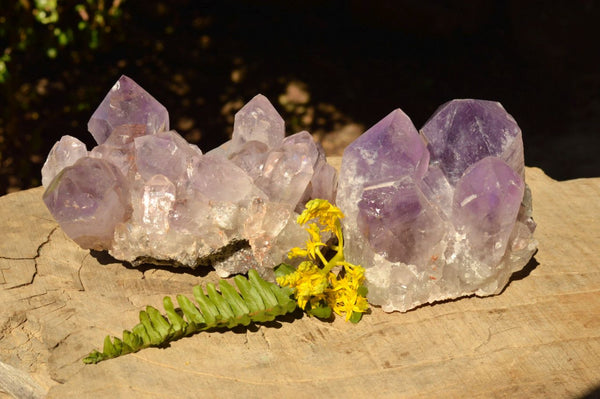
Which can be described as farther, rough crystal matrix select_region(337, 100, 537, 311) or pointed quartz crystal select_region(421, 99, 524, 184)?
pointed quartz crystal select_region(421, 99, 524, 184)

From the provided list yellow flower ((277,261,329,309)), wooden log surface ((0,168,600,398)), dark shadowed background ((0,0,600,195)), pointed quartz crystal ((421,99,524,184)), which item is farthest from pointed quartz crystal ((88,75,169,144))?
dark shadowed background ((0,0,600,195))

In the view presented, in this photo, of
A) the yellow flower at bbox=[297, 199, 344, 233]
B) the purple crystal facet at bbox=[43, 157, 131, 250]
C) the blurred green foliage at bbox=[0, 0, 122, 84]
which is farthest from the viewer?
the blurred green foliage at bbox=[0, 0, 122, 84]

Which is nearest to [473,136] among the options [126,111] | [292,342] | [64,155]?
[292,342]

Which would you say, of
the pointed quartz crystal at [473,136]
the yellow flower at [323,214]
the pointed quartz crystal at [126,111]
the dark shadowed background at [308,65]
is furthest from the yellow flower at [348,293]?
the dark shadowed background at [308,65]

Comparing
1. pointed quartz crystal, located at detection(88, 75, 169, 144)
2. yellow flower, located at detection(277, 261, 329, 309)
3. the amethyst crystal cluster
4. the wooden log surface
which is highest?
pointed quartz crystal, located at detection(88, 75, 169, 144)

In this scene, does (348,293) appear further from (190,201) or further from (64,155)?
(64,155)

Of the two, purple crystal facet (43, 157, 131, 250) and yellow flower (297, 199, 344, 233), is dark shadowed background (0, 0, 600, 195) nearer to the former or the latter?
purple crystal facet (43, 157, 131, 250)

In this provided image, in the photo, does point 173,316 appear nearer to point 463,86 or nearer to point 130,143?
point 130,143
